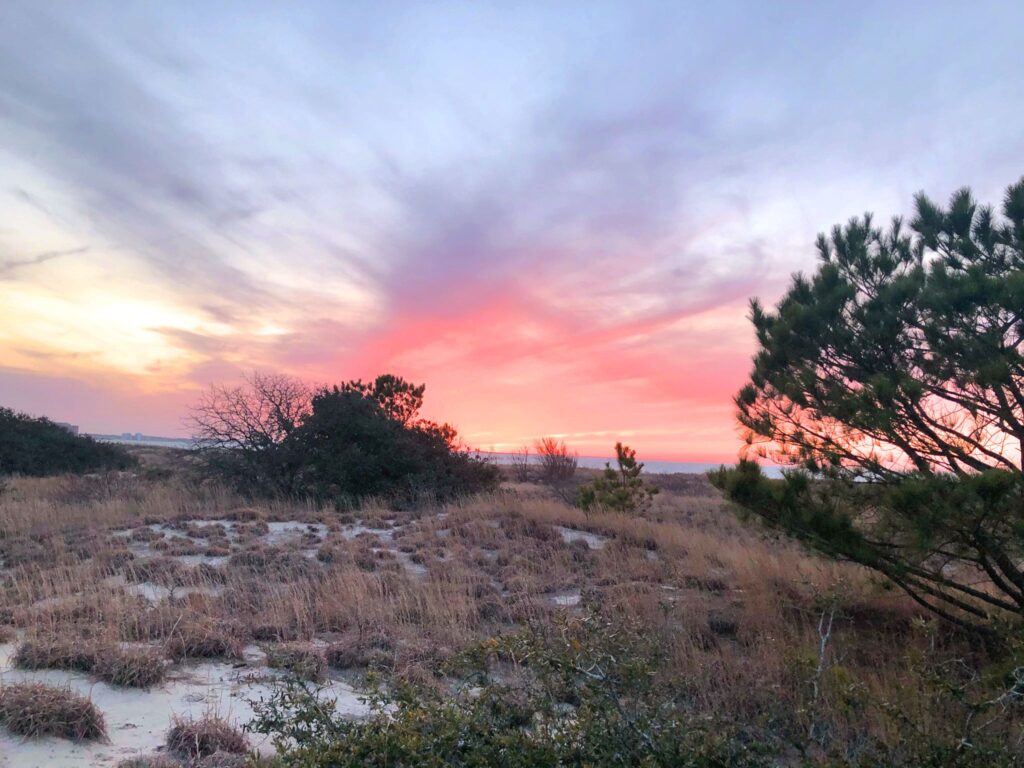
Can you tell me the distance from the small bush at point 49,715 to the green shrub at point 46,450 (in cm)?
2372

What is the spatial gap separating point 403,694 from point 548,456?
2212cm

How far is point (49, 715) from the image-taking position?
4223 mm

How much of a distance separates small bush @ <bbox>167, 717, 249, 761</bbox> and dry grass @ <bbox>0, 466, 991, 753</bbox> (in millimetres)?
482

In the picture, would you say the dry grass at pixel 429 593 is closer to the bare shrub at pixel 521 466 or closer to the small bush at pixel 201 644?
the small bush at pixel 201 644

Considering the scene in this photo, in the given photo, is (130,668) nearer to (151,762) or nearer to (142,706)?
(142,706)

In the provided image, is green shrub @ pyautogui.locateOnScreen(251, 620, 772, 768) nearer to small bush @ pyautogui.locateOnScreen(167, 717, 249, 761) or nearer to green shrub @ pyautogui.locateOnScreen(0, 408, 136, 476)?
small bush @ pyautogui.locateOnScreen(167, 717, 249, 761)

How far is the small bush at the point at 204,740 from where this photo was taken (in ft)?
13.5

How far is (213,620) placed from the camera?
20.9 feet

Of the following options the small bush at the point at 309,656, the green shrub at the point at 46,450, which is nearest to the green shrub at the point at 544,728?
the small bush at the point at 309,656

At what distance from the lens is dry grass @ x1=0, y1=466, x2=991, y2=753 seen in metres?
5.34

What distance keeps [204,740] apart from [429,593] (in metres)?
3.44

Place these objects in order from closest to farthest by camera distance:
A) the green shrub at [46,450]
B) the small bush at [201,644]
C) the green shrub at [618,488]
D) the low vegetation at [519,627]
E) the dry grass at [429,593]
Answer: the low vegetation at [519,627]
the dry grass at [429,593]
the small bush at [201,644]
the green shrub at [618,488]
the green shrub at [46,450]

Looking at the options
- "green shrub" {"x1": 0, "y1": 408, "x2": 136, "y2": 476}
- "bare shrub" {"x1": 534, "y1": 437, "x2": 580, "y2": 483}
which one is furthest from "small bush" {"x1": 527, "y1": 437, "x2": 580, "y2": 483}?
"green shrub" {"x1": 0, "y1": 408, "x2": 136, "y2": 476}

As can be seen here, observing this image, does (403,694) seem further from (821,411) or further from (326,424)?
(326,424)
